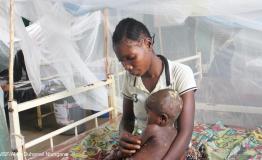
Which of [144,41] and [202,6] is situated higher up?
[202,6]

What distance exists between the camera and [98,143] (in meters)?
2.53

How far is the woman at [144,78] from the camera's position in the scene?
62.6 inches

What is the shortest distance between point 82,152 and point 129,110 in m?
0.62

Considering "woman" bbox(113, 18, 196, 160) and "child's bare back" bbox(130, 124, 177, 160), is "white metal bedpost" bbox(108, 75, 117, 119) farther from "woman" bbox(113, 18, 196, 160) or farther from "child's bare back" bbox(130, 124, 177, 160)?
"child's bare back" bbox(130, 124, 177, 160)

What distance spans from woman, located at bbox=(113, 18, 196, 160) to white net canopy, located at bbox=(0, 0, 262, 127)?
2.18 feet

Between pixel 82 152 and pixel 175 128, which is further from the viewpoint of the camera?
pixel 82 152

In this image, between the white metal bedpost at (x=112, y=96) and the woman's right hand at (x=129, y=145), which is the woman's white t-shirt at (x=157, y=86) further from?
the white metal bedpost at (x=112, y=96)

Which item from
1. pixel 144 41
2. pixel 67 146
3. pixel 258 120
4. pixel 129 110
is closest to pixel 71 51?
pixel 67 146

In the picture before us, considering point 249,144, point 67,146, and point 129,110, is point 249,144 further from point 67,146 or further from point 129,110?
point 67,146

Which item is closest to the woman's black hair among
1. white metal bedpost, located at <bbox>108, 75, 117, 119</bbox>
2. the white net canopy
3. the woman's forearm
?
the woman's forearm

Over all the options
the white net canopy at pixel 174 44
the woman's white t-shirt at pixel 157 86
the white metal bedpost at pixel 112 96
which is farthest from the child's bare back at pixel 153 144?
the white metal bedpost at pixel 112 96

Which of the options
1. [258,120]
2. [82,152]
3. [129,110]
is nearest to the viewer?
[129,110]

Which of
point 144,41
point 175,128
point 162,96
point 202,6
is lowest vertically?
point 175,128

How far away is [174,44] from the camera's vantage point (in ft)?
10.0
